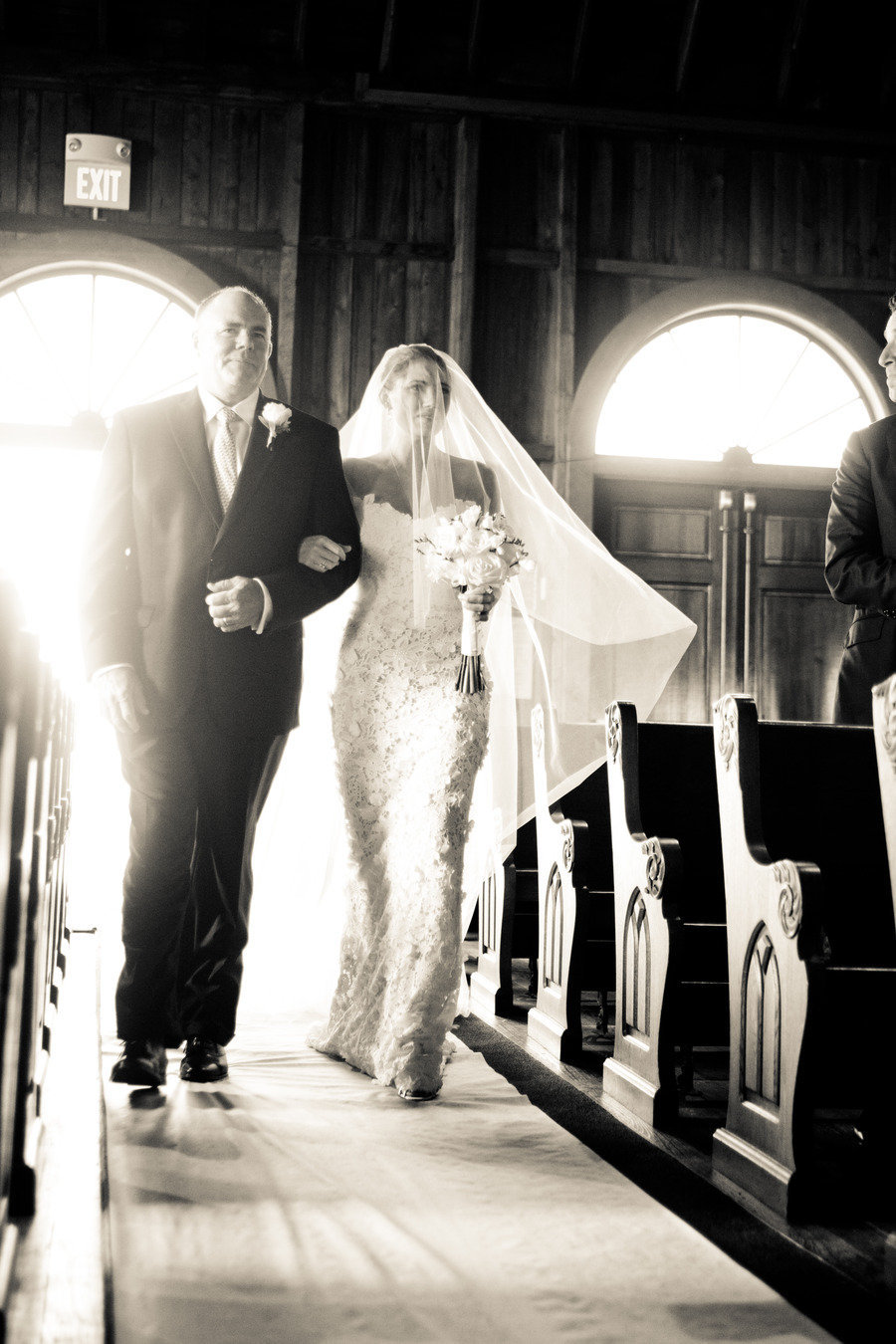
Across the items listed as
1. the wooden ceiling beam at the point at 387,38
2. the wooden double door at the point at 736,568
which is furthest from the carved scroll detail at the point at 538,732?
the wooden ceiling beam at the point at 387,38

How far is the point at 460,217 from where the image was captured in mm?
7391

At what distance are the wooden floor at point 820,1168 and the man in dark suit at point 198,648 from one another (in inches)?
40.8

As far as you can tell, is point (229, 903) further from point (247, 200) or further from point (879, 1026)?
point (247, 200)

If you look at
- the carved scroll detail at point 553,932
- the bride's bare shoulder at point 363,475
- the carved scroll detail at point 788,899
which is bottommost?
the carved scroll detail at point 553,932

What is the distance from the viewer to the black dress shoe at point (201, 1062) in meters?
2.99

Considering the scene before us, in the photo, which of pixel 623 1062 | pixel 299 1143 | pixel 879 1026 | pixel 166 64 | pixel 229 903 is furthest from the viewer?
pixel 166 64

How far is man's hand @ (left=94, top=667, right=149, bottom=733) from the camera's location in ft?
9.34

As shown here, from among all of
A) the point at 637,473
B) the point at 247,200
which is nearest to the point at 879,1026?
the point at 637,473

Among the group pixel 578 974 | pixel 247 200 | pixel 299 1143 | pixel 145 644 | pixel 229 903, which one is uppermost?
pixel 247 200

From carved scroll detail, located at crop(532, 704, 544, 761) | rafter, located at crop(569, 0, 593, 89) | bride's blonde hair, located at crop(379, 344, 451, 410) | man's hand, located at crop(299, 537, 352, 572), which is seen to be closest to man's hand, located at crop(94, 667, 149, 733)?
man's hand, located at crop(299, 537, 352, 572)

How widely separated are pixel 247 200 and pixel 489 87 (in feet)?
5.59

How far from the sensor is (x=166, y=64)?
7301 mm

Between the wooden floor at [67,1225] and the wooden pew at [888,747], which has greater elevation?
the wooden pew at [888,747]

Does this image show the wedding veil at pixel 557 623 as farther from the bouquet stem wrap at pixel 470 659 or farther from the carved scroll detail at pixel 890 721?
the carved scroll detail at pixel 890 721
